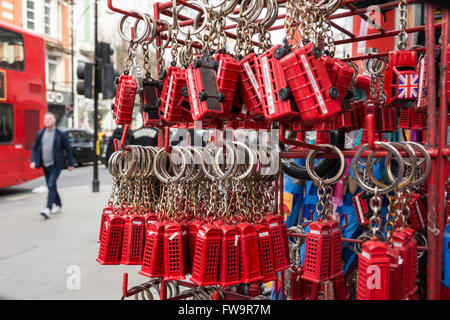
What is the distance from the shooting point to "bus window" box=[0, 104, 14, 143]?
901 centimetres

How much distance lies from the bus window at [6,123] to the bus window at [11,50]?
98 cm

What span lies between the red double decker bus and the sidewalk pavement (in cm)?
158

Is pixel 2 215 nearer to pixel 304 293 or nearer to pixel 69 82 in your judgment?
pixel 304 293

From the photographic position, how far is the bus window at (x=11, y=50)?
28.6 ft

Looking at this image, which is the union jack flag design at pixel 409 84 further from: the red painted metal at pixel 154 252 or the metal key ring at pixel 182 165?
the red painted metal at pixel 154 252

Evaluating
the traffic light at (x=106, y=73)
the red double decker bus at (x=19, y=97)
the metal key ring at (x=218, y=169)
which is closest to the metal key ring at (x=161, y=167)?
the metal key ring at (x=218, y=169)

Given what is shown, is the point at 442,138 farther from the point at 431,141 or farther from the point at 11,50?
the point at 11,50

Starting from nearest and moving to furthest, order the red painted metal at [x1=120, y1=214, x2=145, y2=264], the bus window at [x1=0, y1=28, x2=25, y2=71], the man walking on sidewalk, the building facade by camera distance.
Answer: the red painted metal at [x1=120, y1=214, x2=145, y2=264] < the man walking on sidewalk < the building facade < the bus window at [x1=0, y1=28, x2=25, y2=71]

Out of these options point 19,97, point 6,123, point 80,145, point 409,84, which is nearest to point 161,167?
point 409,84

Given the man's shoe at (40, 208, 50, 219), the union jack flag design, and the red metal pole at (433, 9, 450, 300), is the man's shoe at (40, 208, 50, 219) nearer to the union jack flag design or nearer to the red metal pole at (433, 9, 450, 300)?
the union jack flag design

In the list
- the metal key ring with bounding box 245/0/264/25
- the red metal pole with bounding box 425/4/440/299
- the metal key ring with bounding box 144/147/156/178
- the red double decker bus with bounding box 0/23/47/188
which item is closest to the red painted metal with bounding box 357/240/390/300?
the red metal pole with bounding box 425/4/440/299

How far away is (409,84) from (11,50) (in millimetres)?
9578

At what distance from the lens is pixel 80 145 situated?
16844mm

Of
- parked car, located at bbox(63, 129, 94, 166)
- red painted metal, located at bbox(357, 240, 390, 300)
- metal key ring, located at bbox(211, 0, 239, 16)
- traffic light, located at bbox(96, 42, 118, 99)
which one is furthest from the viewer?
parked car, located at bbox(63, 129, 94, 166)
